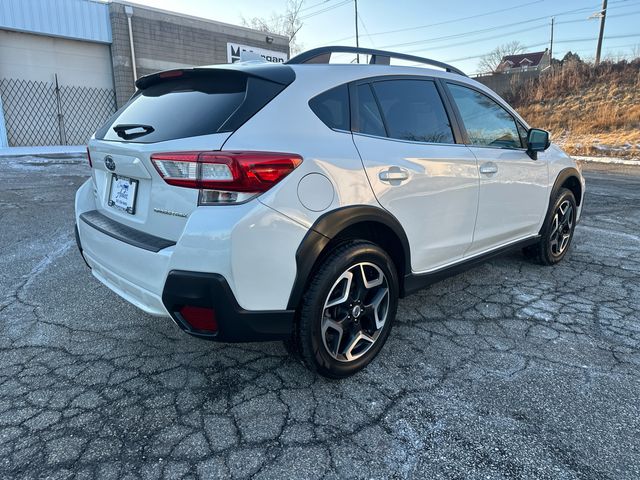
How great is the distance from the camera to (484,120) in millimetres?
3572

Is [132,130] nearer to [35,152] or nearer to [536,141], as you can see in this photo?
[536,141]

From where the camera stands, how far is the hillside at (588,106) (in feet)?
57.4

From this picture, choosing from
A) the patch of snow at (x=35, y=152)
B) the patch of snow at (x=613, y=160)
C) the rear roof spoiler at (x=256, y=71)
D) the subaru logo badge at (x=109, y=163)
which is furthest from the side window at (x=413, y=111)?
the patch of snow at (x=35, y=152)

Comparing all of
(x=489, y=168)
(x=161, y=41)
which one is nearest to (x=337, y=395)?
(x=489, y=168)

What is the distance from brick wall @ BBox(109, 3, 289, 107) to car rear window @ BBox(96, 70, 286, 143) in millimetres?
16493

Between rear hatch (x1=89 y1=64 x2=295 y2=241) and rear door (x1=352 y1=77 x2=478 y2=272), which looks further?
rear door (x1=352 y1=77 x2=478 y2=272)

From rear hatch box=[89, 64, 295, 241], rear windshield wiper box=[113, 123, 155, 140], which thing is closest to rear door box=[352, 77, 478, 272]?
rear hatch box=[89, 64, 295, 241]

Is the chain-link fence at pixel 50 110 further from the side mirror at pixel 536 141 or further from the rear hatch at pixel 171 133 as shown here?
the side mirror at pixel 536 141

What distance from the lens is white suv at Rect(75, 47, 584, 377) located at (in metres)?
2.05

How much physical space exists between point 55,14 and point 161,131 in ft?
56.7

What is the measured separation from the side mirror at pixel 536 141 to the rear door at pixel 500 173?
0.18 ft

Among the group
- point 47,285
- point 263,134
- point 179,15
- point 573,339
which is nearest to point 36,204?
point 47,285

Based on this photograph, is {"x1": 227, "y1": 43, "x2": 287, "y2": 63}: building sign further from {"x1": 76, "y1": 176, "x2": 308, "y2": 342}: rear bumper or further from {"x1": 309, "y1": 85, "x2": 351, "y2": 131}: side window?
{"x1": 76, "y1": 176, "x2": 308, "y2": 342}: rear bumper

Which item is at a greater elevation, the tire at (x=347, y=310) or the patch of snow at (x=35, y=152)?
the patch of snow at (x=35, y=152)
